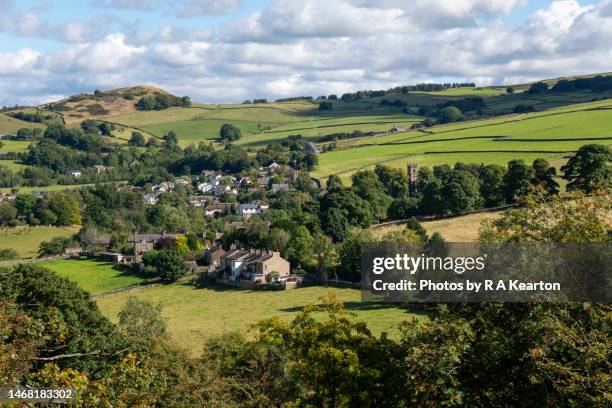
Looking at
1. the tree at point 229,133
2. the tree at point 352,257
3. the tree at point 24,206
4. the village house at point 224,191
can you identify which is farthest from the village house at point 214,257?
the tree at point 229,133

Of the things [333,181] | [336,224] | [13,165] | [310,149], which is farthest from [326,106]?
[336,224]

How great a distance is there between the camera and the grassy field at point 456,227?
203 ft

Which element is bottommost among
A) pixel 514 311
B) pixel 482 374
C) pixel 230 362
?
pixel 230 362

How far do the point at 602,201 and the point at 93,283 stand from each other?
2277 inches

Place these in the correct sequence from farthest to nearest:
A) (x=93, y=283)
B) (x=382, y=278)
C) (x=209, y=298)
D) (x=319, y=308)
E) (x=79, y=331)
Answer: (x=93, y=283) → (x=209, y=298) → (x=382, y=278) → (x=79, y=331) → (x=319, y=308)

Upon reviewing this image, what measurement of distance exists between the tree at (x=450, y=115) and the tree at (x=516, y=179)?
235 feet

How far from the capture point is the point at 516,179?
71688mm

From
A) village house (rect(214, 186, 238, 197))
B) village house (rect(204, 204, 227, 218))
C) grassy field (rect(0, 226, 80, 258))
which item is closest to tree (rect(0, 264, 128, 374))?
grassy field (rect(0, 226, 80, 258))

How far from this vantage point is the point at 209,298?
59969 millimetres

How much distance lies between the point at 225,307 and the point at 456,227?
22.7m

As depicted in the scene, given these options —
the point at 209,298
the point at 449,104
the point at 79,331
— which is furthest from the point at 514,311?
the point at 449,104

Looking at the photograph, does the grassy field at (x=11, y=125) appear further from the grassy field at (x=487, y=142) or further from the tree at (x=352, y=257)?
the tree at (x=352, y=257)

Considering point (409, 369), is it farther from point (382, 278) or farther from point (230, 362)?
point (382, 278)

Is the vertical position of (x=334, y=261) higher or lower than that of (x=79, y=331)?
lower
